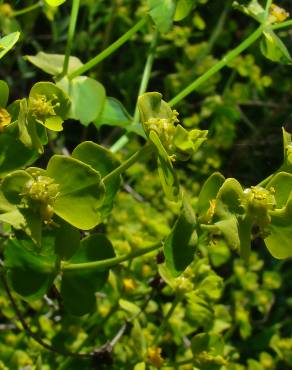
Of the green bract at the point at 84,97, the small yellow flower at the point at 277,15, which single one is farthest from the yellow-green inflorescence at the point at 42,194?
the small yellow flower at the point at 277,15

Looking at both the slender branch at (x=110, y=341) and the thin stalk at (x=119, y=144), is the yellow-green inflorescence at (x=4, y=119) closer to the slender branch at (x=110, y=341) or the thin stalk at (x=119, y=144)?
the thin stalk at (x=119, y=144)

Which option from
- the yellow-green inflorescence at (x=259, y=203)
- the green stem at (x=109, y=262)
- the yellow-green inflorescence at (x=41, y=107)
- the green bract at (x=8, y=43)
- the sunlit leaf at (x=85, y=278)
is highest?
the green bract at (x=8, y=43)

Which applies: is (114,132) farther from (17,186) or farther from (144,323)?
(17,186)

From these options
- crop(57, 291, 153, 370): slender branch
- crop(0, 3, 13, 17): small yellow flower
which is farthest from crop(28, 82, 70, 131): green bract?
crop(0, 3, 13, 17): small yellow flower

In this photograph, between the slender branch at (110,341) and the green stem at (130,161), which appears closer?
the green stem at (130,161)

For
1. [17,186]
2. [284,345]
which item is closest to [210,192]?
[17,186]

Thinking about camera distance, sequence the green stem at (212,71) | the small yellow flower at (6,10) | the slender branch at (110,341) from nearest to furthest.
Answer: the green stem at (212,71)
the slender branch at (110,341)
the small yellow flower at (6,10)

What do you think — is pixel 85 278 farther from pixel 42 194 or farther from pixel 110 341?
pixel 110 341

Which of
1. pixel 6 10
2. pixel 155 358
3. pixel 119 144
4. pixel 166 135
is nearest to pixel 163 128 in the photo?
pixel 166 135
